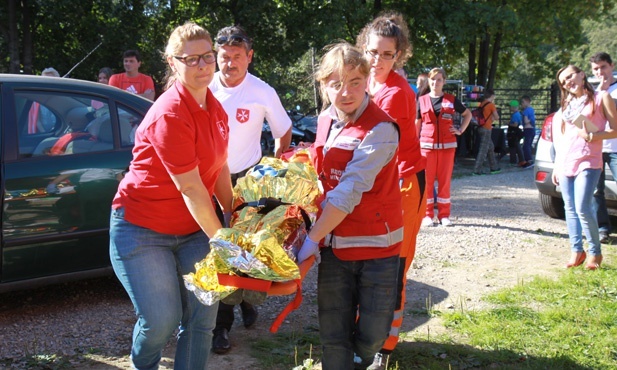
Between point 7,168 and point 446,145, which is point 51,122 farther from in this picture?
point 446,145

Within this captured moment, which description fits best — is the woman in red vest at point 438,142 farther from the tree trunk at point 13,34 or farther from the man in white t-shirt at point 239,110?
the tree trunk at point 13,34

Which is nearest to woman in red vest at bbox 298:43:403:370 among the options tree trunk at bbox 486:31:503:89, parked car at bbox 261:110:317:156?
parked car at bbox 261:110:317:156

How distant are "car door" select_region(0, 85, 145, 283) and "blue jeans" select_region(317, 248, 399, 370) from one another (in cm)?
221

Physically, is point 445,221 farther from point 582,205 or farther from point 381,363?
point 381,363

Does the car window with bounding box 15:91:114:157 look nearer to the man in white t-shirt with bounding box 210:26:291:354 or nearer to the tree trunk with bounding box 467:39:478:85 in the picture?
the man in white t-shirt with bounding box 210:26:291:354

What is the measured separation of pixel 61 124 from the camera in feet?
16.4

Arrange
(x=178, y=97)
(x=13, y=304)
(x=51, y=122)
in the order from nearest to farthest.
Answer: (x=178, y=97) < (x=51, y=122) < (x=13, y=304)

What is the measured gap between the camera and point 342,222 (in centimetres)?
326

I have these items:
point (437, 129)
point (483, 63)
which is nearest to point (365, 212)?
point (437, 129)

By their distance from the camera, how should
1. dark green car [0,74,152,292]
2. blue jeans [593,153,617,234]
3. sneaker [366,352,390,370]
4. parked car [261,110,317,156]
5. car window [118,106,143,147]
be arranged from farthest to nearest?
1. parked car [261,110,317,156]
2. blue jeans [593,153,617,234]
3. car window [118,106,143,147]
4. dark green car [0,74,152,292]
5. sneaker [366,352,390,370]

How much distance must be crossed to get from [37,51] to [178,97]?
18632 mm

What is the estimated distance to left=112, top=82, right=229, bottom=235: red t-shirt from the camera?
2.92m

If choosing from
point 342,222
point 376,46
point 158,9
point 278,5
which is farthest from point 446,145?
point 158,9

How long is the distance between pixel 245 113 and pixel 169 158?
5.38 ft
